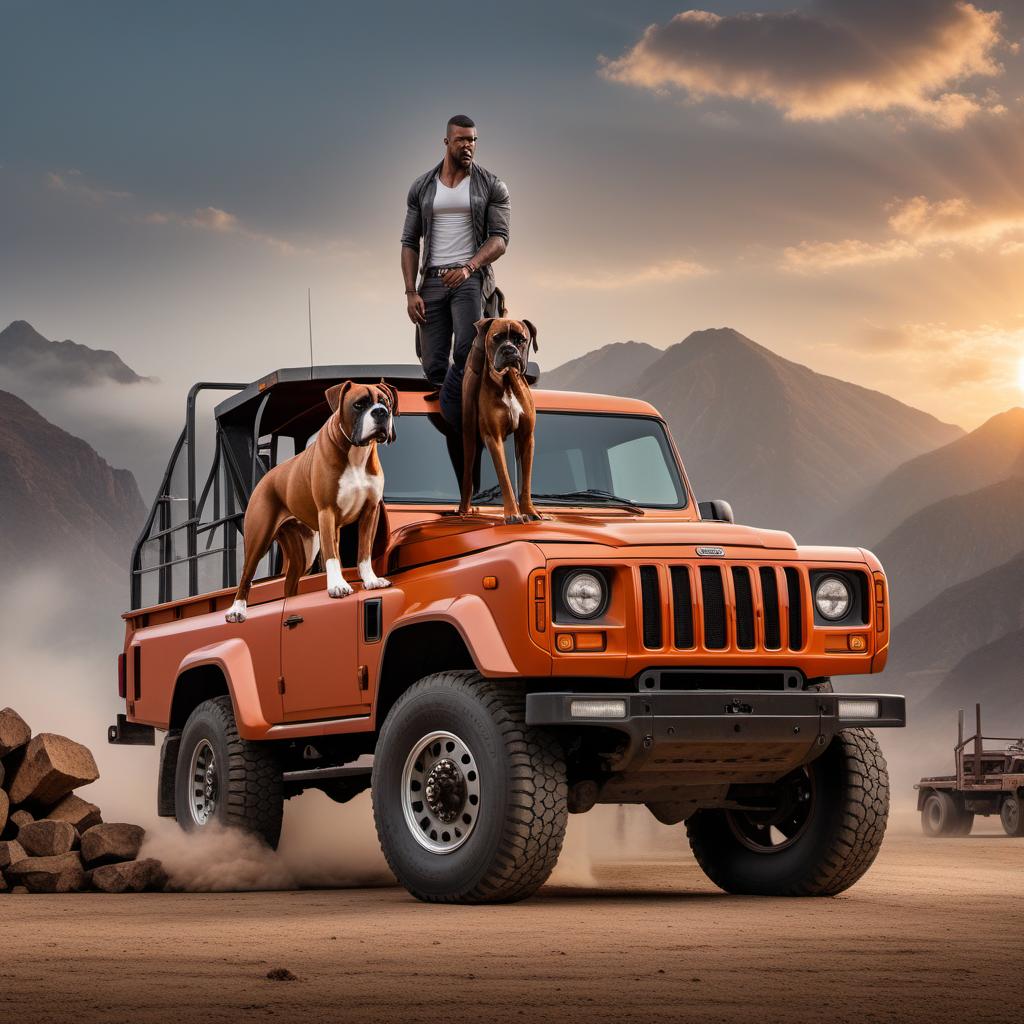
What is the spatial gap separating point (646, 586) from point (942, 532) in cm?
16308

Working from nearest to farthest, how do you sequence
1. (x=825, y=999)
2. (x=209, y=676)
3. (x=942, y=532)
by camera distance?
(x=825, y=999)
(x=209, y=676)
(x=942, y=532)

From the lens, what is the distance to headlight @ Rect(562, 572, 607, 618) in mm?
9242

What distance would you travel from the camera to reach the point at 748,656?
9.54m

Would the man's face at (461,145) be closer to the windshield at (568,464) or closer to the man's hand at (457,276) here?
the man's hand at (457,276)

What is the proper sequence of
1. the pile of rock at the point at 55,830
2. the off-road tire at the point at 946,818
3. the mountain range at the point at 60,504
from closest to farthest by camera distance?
1. the pile of rock at the point at 55,830
2. the off-road tire at the point at 946,818
3. the mountain range at the point at 60,504

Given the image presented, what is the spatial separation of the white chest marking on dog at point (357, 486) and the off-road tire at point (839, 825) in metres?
2.94

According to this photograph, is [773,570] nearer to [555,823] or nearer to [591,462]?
[555,823]

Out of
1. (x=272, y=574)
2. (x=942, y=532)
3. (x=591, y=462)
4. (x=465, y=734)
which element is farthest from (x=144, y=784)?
(x=942, y=532)

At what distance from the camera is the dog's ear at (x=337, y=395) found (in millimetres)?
10648

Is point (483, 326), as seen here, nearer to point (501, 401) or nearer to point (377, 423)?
point (501, 401)

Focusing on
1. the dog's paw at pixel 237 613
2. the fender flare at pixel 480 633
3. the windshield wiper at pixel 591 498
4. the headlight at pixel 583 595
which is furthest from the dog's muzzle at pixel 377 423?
the dog's paw at pixel 237 613

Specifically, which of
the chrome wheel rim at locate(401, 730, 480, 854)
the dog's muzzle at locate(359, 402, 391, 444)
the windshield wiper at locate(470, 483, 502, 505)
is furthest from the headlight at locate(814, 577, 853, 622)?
the dog's muzzle at locate(359, 402, 391, 444)

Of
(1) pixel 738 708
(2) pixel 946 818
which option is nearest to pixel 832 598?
(1) pixel 738 708

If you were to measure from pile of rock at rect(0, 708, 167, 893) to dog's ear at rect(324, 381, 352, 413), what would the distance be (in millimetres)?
3506
